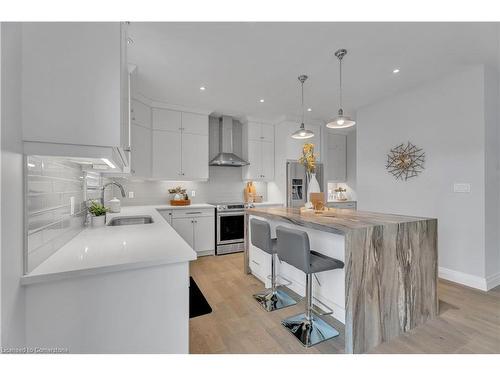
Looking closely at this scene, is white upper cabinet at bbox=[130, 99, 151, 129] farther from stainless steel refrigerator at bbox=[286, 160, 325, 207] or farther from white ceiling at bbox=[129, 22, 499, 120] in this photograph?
stainless steel refrigerator at bbox=[286, 160, 325, 207]

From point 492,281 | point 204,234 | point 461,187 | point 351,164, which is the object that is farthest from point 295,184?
point 492,281

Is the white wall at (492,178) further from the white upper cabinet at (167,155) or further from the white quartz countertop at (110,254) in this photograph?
the white upper cabinet at (167,155)

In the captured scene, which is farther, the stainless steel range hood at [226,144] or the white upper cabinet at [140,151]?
the stainless steel range hood at [226,144]

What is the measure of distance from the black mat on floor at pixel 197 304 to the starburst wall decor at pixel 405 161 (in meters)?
3.13

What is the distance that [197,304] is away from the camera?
2.23 metres

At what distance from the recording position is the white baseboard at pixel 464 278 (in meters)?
2.50

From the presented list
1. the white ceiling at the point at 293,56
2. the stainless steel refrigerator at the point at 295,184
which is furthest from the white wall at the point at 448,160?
the stainless steel refrigerator at the point at 295,184

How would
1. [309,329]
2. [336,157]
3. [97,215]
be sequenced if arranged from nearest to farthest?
[309,329]
[97,215]
[336,157]

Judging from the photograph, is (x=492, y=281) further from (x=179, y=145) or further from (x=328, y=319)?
(x=179, y=145)

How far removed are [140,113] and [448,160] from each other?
424cm

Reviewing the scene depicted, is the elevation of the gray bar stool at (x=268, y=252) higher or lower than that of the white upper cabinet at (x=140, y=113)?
lower

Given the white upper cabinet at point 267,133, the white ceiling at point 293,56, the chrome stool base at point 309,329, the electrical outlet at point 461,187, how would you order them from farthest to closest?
the white upper cabinet at point 267,133, the electrical outlet at point 461,187, the white ceiling at point 293,56, the chrome stool base at point 309,329

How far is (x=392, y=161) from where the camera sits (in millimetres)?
3373

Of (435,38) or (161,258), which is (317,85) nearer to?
(435,38)
